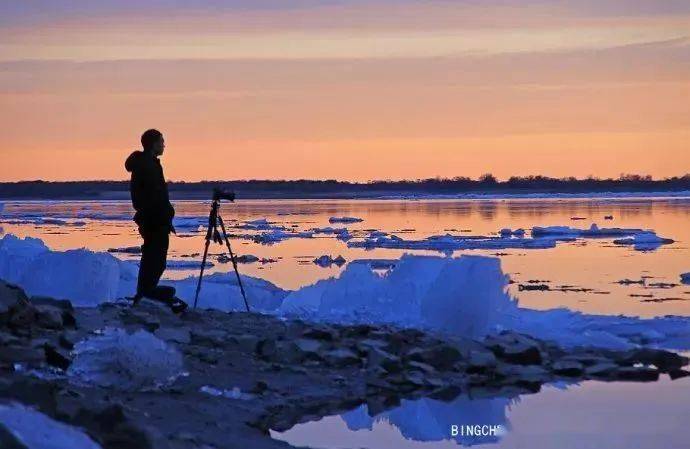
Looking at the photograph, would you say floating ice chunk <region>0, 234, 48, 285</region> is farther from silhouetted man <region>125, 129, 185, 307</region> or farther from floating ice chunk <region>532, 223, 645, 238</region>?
floating ice chunk <region>532, 223, 645, 238</region>

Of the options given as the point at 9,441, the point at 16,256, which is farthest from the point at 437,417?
the point at 16,256

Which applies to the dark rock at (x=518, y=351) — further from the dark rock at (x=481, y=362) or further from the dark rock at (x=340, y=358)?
the dark rock at (x=340, y=358)

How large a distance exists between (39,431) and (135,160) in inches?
212

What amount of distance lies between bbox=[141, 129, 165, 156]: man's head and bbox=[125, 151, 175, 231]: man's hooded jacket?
55 millimetres

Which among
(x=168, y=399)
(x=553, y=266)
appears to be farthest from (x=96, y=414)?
(x=553, y=266)

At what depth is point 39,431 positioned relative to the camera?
15.8 feet

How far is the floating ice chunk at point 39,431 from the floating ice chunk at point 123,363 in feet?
7.61

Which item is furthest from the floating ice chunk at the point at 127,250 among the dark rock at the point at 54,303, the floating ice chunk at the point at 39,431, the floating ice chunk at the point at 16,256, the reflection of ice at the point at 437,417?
the floating ice chunk at the point at 39,431

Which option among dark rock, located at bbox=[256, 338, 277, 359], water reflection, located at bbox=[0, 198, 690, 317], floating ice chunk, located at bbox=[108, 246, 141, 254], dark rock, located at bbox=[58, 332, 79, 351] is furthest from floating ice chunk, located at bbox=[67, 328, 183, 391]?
floating ice chunk, located at bbox=[108, 246, 141, 254]

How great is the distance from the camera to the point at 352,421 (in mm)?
7762

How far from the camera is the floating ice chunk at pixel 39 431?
4.68m

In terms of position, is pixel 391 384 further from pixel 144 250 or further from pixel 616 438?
pixel 144 250

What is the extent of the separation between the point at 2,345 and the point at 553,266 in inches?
539

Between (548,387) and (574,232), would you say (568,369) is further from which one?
(574,232)
